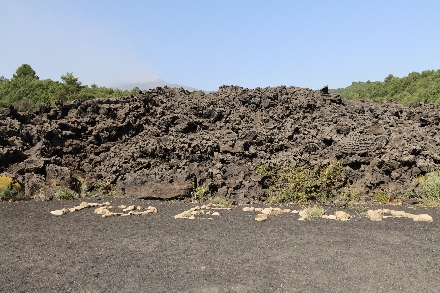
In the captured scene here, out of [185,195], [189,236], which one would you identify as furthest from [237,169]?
[189,236]

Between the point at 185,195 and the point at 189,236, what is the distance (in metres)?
3.48

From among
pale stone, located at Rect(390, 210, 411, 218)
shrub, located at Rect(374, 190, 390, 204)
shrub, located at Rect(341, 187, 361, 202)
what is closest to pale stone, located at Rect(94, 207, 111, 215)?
shrub, located at Rect(341, 187, 361, 202)

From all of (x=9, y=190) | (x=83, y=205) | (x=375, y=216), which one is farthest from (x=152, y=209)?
(x=375, y=216)

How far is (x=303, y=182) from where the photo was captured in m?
9.95

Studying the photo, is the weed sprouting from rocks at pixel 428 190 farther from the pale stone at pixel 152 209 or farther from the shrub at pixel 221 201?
the pale stone at pixel 152 209

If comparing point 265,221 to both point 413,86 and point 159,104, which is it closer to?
point 159,104

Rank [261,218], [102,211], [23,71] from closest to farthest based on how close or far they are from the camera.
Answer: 1. [261,218]
2. [102,211]
3. [23,71]

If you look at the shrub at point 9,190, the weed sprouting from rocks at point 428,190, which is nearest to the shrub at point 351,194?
the weed sprouting from rocks at point 428,190

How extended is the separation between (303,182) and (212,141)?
3.02 metres

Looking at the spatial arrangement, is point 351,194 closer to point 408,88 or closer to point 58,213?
point 58,213

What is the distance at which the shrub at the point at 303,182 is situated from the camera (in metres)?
9.83

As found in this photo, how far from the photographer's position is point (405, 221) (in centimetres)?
732

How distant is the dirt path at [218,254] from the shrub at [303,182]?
1824 millimetres

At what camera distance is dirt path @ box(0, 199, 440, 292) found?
462 cm
